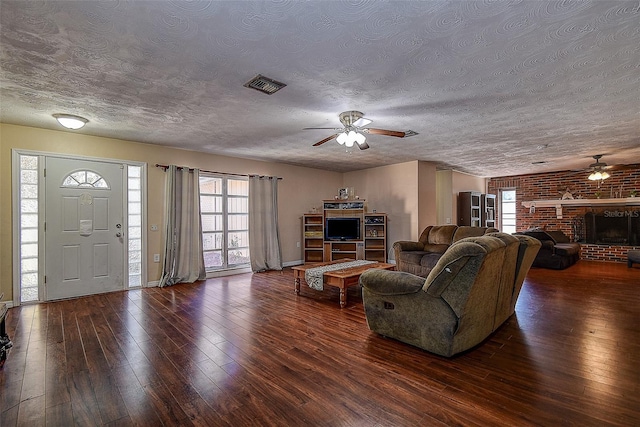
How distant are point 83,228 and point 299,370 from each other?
4.12 metres

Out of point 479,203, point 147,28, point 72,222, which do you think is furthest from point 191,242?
point 479,203

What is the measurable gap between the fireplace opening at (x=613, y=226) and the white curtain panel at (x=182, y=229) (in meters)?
A: 9.39

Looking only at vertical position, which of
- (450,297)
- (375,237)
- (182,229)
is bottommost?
(450,297)

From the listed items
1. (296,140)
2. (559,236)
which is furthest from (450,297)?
(559,236)

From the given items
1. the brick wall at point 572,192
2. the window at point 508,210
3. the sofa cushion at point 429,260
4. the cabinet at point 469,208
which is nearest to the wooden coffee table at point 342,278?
the sofa cushion at point 429,260

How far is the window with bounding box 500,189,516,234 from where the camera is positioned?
9.60 m

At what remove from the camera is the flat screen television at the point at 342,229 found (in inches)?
270

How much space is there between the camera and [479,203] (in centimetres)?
884

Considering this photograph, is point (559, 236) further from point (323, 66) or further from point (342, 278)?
point (323, 66)

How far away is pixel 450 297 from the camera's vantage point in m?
2.41

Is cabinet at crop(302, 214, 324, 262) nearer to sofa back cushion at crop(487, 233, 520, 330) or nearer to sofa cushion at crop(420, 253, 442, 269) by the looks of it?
sofa cushion at crop(420, 253, 442, 269)

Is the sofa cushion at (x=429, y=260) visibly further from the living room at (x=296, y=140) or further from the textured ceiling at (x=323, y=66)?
the textured ceiling at (x=323, y=66)

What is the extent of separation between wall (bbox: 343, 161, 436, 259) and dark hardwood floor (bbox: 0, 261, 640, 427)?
3232 mm

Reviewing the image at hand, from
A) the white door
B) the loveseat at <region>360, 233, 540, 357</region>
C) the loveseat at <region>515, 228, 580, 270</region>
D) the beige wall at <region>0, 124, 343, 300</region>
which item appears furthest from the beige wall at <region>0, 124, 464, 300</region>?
the loveseat at <region>360, 233, 540, 357</region>
